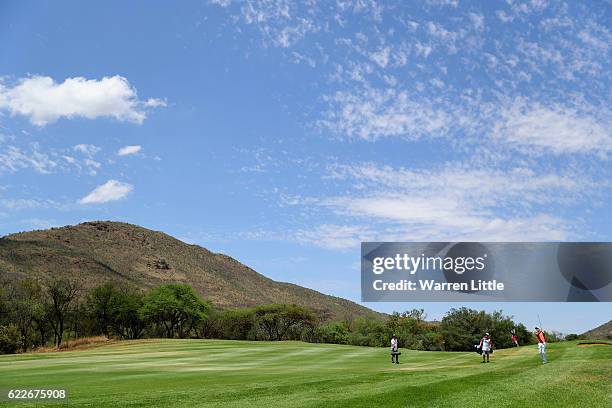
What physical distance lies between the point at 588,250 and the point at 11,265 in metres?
157

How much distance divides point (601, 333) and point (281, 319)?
69.7 metres

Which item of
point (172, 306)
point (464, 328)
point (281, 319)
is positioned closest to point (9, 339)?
point (172, 306)

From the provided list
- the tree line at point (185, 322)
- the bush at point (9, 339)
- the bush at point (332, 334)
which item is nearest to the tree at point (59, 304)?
the tree line at point (185, 322)

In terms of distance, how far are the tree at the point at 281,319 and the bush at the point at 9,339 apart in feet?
183

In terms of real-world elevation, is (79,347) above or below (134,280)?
below

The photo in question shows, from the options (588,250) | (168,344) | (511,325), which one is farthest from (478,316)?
(168,344)

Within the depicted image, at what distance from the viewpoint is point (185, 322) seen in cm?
12925

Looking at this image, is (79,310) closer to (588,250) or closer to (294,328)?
(294,328)

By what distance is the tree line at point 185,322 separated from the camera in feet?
352

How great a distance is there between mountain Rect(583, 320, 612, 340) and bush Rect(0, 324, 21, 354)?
325 feet

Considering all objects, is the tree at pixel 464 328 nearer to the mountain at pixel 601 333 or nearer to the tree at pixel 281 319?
the mountain at pixel 601 333

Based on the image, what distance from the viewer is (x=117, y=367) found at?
49.0 meters

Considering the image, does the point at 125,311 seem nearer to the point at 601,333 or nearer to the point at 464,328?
the point at 464,328

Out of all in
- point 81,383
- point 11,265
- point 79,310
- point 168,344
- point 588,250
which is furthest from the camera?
point 11,265
